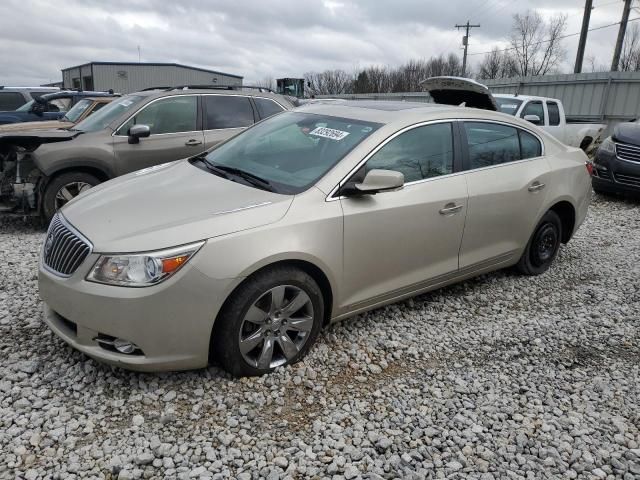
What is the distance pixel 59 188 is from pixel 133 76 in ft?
114

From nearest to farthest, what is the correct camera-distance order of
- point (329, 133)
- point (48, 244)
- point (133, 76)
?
point (48, 244), point (329, 133), point (133, 76)

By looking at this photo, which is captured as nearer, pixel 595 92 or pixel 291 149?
pixel 291 149

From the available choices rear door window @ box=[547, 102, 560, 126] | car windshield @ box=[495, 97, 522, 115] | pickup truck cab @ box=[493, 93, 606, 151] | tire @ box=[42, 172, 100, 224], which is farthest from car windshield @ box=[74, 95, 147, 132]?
rear door window @ box=[547, 102, 560, 126]

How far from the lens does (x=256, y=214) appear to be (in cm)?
296

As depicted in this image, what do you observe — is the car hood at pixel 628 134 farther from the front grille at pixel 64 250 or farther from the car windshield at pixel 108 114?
the front grille at pixel 64 250

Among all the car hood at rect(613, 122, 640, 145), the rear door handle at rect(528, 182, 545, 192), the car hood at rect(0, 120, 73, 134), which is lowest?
the rear door handle at rect(528, 182, 545, 192)

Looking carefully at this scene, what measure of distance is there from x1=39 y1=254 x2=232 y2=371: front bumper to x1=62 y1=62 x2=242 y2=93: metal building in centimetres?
3405

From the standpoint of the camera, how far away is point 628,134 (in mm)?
8797

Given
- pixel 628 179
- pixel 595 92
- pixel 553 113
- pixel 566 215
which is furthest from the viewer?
pixel 595 92

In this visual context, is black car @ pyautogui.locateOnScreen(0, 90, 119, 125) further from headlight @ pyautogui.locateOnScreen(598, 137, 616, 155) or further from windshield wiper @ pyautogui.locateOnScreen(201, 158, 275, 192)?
headlight @ pyautogui.locateOnScreen(598, 137, 616, 155)

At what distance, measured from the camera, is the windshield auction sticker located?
3.62m

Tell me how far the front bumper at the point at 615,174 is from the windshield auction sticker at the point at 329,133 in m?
7.09

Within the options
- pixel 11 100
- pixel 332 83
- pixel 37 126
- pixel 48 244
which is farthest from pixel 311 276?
pixel 332 83

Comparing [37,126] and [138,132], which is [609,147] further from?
[37,126]
